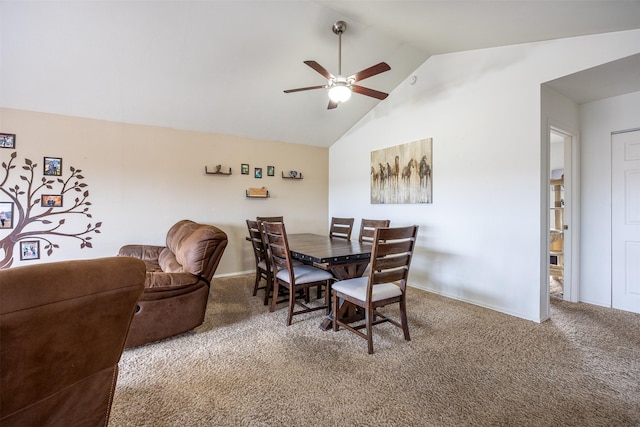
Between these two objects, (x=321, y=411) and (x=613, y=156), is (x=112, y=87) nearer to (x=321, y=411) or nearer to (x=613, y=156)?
(x=321, y=411)

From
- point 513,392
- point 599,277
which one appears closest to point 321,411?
point 513,392

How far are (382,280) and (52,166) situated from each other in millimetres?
4063

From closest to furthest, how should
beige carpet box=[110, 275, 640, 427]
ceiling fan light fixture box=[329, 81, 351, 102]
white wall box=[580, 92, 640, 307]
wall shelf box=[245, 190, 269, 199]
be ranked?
1. beige carpet box=[110, 275, 640, 427]
2. ceiling fan light fixture box=[329, 81, 351, 102]
3. white wall box=[580, 92, 640, 307]
4. wall shelf box=[245, 190, 269, 199]

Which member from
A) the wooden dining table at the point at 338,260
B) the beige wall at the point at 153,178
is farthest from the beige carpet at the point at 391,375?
the beige wall at the point at 153,178

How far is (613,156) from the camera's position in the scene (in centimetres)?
319

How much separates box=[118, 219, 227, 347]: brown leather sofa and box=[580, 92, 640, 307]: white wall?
402cm

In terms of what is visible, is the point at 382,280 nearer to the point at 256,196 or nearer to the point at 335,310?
the point at 335,310

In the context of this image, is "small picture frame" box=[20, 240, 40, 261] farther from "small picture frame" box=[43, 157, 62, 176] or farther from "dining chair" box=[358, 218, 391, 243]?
"dining chair" box=[358, 218, 391, 243]

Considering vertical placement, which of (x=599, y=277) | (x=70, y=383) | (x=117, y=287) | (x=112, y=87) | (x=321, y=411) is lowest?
(x=321, y=411)

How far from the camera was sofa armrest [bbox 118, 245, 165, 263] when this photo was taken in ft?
12.0

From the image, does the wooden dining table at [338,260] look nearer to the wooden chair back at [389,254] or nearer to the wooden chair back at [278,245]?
the wooden chair back at [278,245]

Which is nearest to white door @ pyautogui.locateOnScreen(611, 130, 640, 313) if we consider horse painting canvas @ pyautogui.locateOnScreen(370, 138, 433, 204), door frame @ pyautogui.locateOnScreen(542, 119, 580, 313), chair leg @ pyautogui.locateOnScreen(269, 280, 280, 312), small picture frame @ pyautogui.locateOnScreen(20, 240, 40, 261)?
door frame @ pyautogui.locateOnScreen(542, 119, 580, 313)

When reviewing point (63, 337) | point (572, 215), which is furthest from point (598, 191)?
point (63, 337)

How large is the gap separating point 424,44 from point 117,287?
12.5ft
